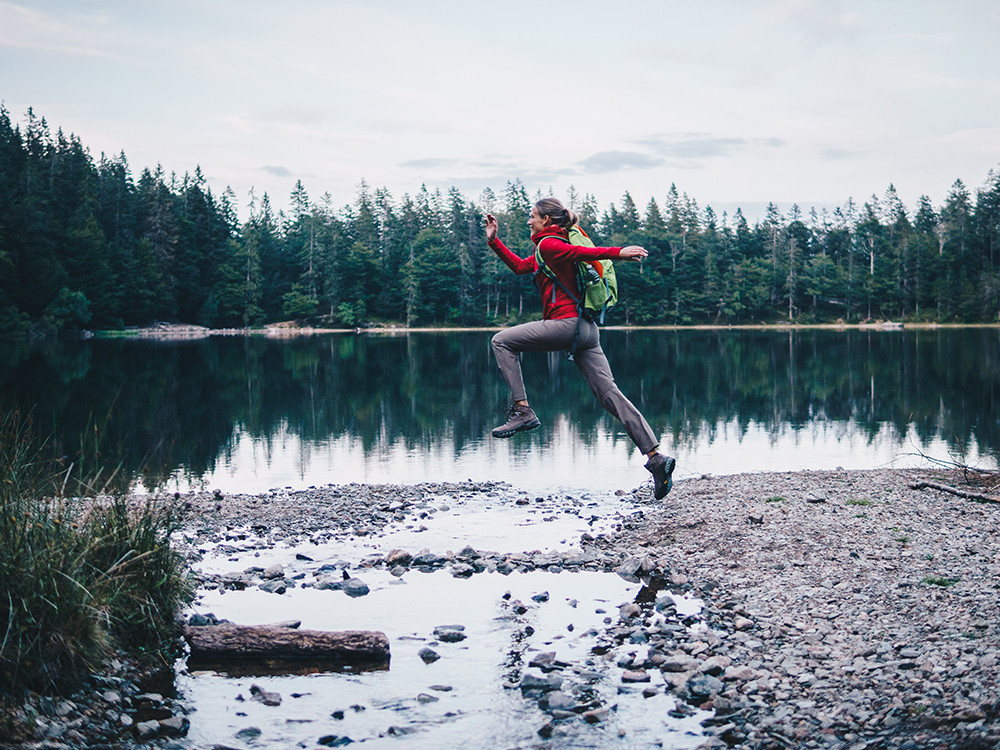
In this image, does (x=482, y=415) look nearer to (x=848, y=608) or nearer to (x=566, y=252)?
(x=848, y=608)

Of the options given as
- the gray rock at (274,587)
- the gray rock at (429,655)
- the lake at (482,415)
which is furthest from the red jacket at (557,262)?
the gray rock at (274,587)

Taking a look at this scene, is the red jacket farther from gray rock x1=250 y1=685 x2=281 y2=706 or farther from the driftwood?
the driftwood

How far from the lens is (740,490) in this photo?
16.8 meters

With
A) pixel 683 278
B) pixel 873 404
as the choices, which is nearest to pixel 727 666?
pixel 873 404

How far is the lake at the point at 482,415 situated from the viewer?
2239 cm

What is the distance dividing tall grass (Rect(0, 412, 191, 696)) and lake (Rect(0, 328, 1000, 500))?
91 cm

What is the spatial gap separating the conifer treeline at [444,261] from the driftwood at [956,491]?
92.8 metres

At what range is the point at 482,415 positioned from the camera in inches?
1316

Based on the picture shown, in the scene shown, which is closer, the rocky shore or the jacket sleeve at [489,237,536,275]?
the rocky shore

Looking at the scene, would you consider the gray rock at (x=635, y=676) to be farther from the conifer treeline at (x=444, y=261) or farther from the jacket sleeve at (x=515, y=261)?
the conifer treeline at (x=444, y=261)

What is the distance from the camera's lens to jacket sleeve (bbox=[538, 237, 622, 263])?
324 inches

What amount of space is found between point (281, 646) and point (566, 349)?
3833 mm

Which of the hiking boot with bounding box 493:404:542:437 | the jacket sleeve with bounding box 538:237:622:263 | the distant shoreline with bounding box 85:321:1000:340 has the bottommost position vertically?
the hiking boot with bounding box 493:404:542:437

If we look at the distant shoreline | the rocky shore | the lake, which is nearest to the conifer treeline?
the distant shoreline
